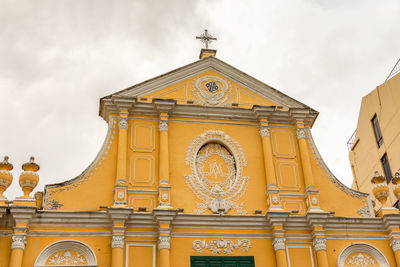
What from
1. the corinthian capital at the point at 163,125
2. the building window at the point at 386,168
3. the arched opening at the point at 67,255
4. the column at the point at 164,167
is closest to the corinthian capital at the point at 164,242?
the column at the point at 164,167

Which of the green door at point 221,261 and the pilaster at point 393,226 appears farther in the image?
the pilaster at point 393,226

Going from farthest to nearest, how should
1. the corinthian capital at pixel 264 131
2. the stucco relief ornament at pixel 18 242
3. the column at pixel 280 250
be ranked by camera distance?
1. the corinthian capital at pixel 264 131
2. the column at pixel 280 250
3. the stucco relief ornament at pixel 18 242

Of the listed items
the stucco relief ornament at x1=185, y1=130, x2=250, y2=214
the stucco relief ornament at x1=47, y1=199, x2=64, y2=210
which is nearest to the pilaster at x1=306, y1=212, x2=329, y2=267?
the stucco relief ornament at x1=185, y1=130, x2=250, y2=214

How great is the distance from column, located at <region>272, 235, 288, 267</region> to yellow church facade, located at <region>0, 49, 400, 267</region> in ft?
0.11

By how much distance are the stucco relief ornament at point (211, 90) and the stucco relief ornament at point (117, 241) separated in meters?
4.88

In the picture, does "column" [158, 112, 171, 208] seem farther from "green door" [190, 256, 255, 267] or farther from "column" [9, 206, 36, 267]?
"column" [9, 206, 36, 267]

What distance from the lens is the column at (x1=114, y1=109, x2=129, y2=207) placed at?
1258 centimetres

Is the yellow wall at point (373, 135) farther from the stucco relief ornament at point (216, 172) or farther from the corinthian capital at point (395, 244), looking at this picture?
the stucco relief ornament at point (216, 172)

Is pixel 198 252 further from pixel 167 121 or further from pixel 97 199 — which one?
pixel 167 121

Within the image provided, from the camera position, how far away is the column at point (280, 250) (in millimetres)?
12430

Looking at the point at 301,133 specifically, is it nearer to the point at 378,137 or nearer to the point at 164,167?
the point at 164,167

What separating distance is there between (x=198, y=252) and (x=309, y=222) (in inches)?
121

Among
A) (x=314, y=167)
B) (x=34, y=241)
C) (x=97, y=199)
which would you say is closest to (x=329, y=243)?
(x=314, y=167)

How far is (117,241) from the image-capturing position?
469 inches
